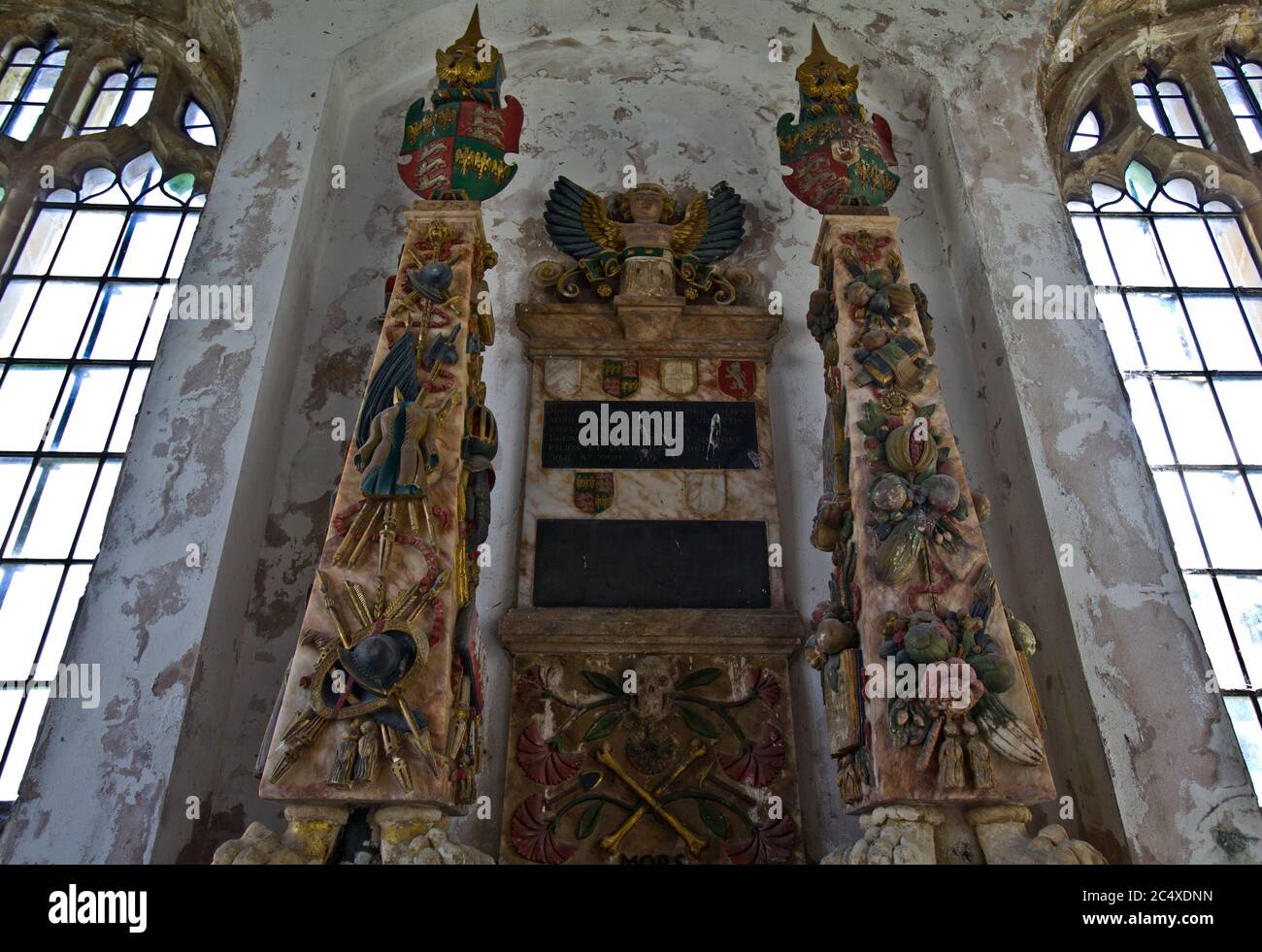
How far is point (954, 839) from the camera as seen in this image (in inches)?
124

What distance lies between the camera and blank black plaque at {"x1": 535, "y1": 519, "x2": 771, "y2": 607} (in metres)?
4.45

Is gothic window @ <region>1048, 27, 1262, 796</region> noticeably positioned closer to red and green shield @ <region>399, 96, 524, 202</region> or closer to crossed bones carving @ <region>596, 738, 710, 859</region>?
crossed bones carving @ <region>596, 738, 710, 859</region>

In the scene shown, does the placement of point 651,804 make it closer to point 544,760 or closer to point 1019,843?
point 544,760

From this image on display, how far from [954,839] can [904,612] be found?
77 centimetres

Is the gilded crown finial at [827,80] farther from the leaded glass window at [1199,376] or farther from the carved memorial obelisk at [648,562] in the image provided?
the leaded glass window at [1199,376]

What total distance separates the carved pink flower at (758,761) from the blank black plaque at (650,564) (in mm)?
632

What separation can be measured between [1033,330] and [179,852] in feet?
15.4

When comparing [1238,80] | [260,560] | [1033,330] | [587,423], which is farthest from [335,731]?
[1238,80]

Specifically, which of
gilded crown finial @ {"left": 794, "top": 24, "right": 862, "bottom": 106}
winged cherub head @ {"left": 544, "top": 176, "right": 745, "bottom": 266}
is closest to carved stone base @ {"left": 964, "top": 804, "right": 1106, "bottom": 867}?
winged cherub head @ {"left": 544, "top": 176, "right": 745, "bottom": 266}

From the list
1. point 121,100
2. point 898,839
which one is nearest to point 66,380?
point 121,100

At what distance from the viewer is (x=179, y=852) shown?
3832 millimetres

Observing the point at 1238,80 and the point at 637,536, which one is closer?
the point at 637,536

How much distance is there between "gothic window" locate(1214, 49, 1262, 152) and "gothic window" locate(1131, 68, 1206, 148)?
0.91 ft
